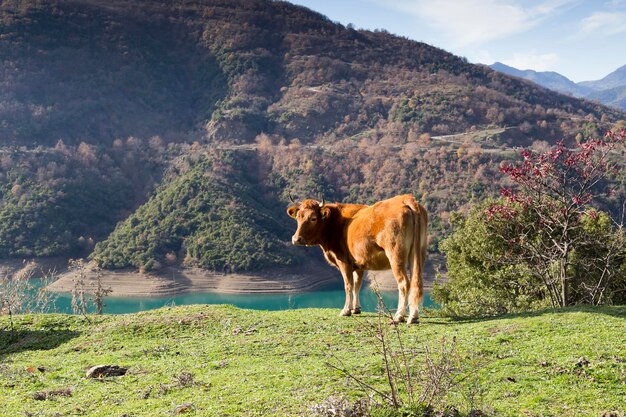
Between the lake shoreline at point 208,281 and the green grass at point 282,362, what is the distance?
2037 inches

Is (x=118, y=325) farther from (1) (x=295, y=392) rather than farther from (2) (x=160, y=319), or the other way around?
(1) (x=295, y=392)

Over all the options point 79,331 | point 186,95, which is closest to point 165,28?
point 186,95

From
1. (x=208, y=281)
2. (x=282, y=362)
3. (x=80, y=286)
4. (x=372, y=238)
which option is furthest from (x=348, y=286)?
(x=208, y=281)

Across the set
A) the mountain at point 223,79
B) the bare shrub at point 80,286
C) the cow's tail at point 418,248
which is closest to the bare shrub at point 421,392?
the cow's tail at point 418,248

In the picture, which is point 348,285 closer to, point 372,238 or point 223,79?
point 372,238

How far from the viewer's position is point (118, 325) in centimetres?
1109

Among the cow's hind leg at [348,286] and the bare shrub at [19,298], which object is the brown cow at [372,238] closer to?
the cow's hind leg at [348,286]

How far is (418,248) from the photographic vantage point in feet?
31.8

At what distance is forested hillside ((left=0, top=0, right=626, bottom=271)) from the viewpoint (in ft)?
257

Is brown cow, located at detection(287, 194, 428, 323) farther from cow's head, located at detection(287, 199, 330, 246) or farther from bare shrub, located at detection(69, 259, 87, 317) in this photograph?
bare shrub, located at detection(69, 259, 87, 317)

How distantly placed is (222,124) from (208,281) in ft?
203

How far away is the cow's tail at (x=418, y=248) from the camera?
9.34 m

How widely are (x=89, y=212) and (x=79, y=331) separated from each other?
263 feet

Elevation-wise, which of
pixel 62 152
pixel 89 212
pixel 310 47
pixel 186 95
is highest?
pixel 310 47
